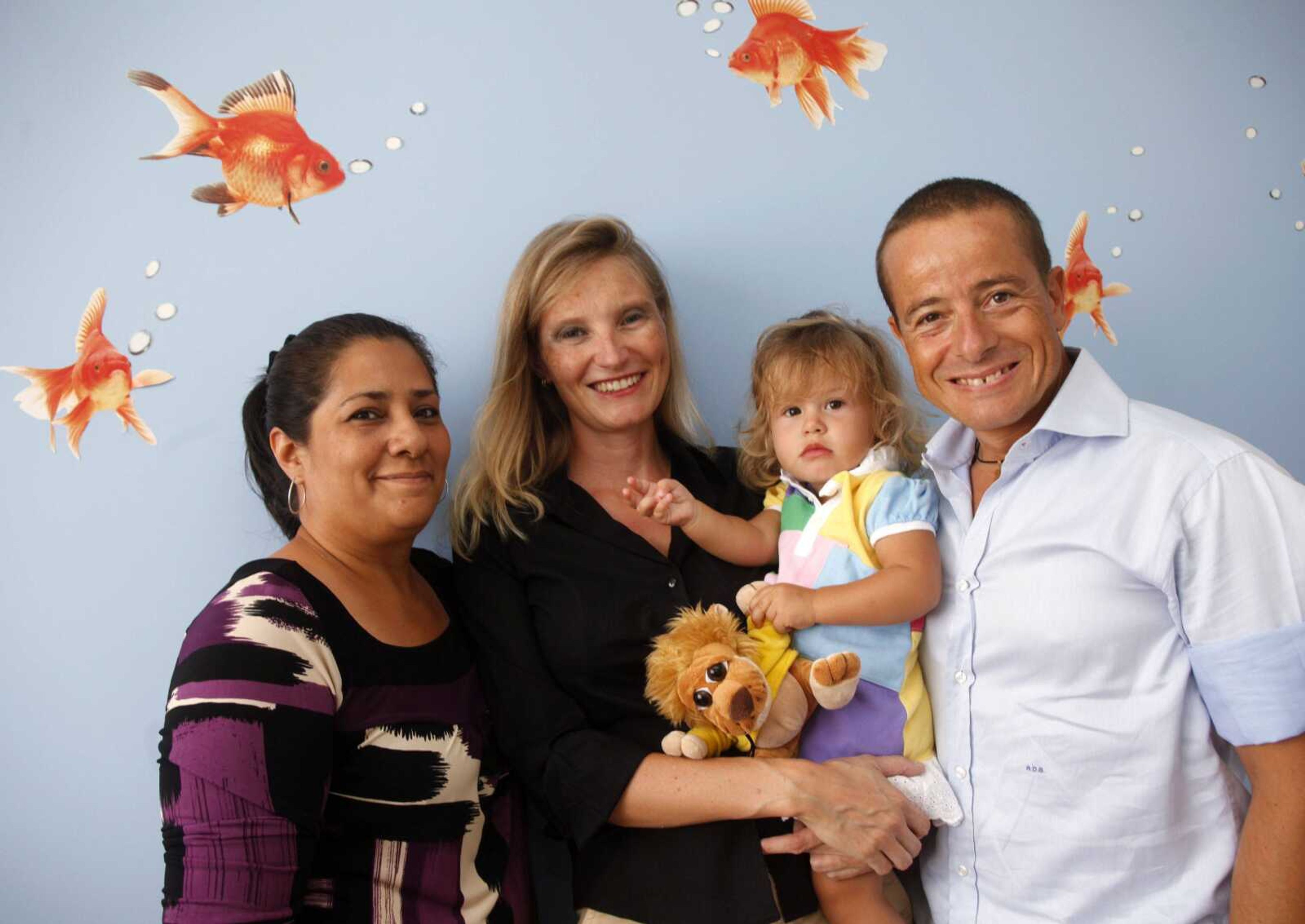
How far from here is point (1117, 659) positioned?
1.42m

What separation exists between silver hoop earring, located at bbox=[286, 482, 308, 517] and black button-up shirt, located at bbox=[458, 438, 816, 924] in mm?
353

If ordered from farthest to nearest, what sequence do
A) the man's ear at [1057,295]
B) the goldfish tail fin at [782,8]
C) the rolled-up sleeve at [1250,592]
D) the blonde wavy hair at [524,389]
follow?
the goldfish tail fin at [782,8] → the blonde wavy hair at [524,389] → the man's ear at [1057,295] → the rolled-up sleeve at [1250,592]

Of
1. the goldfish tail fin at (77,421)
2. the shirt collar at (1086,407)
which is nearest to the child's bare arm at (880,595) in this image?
the shirt collar at (1086,407)

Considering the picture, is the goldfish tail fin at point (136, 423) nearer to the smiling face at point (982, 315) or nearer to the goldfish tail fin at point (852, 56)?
the smiling face at point (982, 315)

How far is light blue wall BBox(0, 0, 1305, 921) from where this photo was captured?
194cm

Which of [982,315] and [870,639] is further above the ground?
[982,315]

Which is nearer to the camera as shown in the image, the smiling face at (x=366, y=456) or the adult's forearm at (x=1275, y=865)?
the adult's forearm at (x=1275, y=865)

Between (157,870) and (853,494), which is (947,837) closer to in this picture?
(853,494)

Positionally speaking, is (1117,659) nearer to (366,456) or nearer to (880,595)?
(880,595)

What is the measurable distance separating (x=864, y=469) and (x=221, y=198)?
4.90 ft

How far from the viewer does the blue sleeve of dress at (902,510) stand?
5.45 ft

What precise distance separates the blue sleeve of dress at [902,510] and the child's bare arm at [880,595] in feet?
0.05

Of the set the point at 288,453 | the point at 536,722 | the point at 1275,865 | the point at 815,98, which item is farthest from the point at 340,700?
the point at 815,98

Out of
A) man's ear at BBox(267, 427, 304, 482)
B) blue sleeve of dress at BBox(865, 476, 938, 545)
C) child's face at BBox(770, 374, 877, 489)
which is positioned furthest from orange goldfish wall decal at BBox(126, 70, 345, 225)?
blue sleeve of dress at BBox(865, 476, 938, 545)
